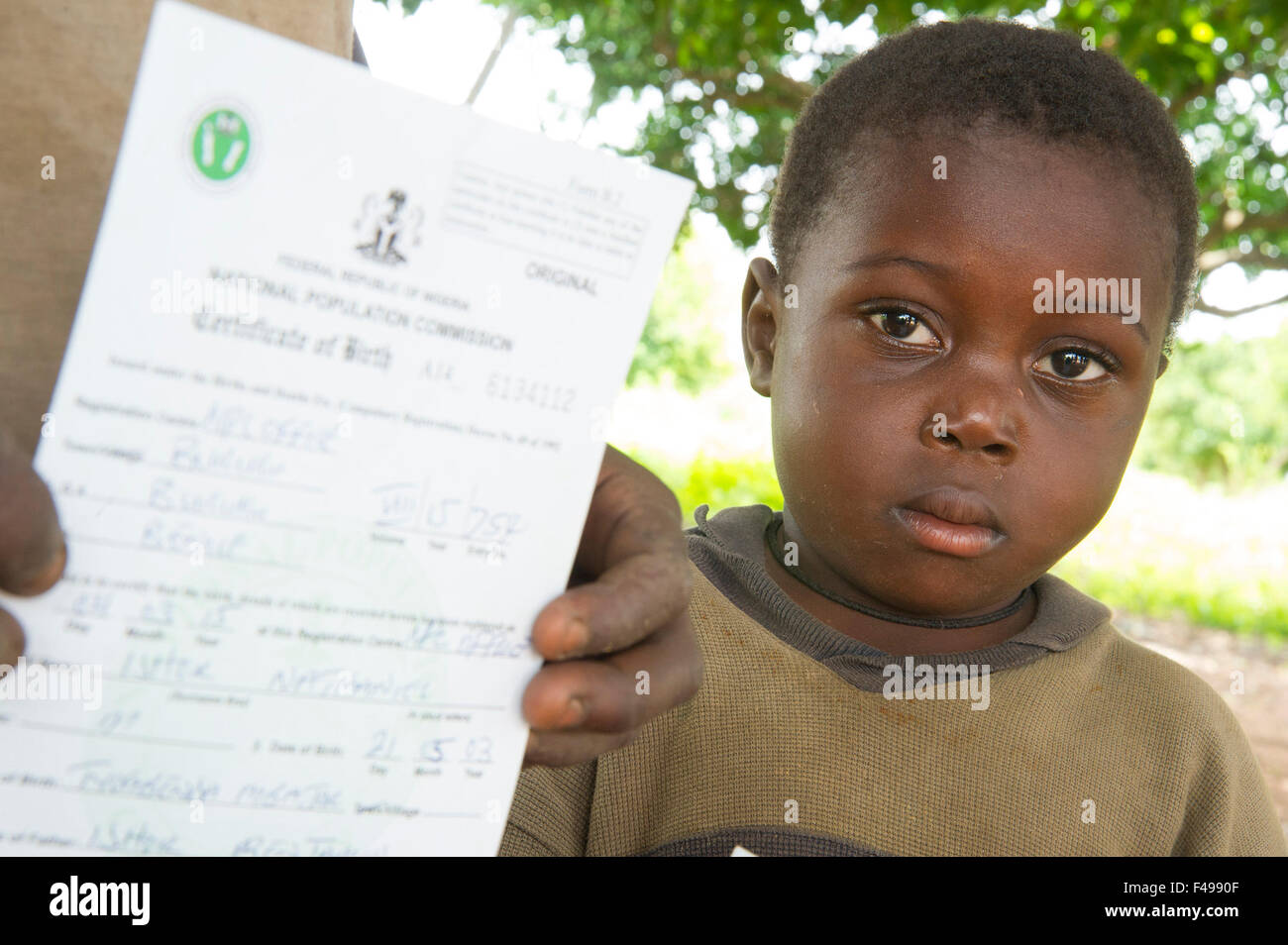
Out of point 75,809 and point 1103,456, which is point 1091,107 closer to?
point 1103,456

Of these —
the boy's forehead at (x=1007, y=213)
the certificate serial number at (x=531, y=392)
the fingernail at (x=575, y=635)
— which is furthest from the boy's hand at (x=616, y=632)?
the boy's forehead at (x=1007, y=213)

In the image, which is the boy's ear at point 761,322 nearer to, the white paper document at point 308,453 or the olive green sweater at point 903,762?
the olive green sweater at point 903,762

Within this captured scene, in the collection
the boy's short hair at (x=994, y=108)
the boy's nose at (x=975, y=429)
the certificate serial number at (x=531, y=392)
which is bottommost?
the certificate serial number at (x=531, y=392)

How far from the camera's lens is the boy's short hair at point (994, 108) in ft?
4.59

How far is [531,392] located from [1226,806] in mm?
1176

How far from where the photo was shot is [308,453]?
669 mm

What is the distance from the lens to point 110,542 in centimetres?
65

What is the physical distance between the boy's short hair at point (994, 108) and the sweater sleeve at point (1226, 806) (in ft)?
1.98

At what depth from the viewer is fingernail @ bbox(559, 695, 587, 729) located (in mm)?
728

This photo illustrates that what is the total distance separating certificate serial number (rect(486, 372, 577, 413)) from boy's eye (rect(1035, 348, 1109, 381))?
0.87 metres

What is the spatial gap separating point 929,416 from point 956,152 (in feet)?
1.19

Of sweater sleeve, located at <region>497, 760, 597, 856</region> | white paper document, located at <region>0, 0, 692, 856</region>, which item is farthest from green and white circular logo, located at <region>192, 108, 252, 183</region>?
sweater sleeve, located at <region>497, 760, 597, 856</region>

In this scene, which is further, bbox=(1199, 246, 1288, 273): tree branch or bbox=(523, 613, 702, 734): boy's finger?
bbox=(1199, 246, 1288, 273): tree branch

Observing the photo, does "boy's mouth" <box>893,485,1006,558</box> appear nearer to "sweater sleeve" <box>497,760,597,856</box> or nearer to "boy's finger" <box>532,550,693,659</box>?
"sweater sleeve" <box>497,760,597,856</box>
